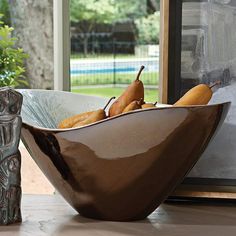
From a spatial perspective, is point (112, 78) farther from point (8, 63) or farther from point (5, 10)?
point (8, 63)

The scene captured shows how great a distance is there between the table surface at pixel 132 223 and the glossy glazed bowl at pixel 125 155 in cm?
2

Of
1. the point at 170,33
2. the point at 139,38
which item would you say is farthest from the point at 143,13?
the point at 170,33

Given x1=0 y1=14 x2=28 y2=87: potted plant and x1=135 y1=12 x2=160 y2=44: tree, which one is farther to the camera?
x1=135 y1=12 x2=160 y2=44: tree

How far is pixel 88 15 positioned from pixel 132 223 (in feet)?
10.7

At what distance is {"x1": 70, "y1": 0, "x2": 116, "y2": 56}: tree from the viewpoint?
13.3ft

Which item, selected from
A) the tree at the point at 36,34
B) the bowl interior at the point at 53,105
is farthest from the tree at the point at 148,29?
the bowl interior at the point at 53,105

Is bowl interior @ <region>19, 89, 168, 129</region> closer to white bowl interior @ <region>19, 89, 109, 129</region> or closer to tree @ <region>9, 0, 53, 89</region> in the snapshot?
white bowl interior @ <region>19, 89, 109, 129</region>

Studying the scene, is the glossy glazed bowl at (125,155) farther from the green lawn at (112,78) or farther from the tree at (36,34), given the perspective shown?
the green lawn at (112,78)

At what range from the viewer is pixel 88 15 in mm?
4023

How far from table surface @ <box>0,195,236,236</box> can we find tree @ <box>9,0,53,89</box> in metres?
1.25

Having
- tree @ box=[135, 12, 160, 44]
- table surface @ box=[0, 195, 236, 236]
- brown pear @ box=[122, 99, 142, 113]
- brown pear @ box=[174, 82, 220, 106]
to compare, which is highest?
tree @ box=[135, 12, 160, 44]

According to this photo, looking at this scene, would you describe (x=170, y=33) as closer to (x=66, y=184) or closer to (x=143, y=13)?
(x=66, y=184)

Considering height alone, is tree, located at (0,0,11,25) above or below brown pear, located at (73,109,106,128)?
above

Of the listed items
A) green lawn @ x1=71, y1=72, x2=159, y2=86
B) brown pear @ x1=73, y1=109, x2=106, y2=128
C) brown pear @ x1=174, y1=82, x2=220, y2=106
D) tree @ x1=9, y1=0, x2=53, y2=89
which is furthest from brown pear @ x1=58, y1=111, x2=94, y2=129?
green lawn @ x1=71, y1=72, x2=159, y2=86
